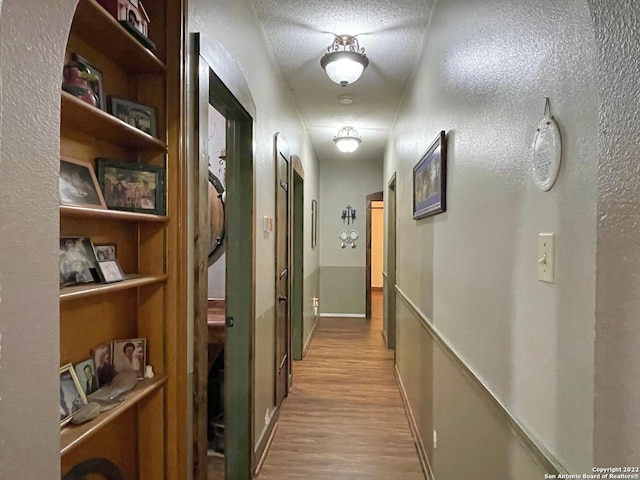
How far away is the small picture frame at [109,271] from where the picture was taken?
0.98 m

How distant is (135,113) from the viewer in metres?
1.12

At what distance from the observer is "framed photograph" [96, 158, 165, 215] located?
3.48ft

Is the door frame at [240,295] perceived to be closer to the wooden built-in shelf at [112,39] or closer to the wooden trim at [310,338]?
the wooden built-in shelf at [112,39]

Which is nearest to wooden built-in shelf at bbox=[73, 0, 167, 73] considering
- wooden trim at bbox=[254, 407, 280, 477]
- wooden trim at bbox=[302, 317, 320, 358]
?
wooden trim at bbox=[254, 407, 280, 477]

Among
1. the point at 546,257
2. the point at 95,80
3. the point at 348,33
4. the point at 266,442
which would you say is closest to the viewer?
the point at 546,257

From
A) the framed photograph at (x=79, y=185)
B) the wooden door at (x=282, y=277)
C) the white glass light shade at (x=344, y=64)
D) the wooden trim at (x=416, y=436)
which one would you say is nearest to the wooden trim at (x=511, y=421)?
the wooden trim at (x=416, y=436)

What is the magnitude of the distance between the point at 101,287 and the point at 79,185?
26cm

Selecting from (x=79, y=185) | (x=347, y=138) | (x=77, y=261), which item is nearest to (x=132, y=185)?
(x=79, y=185)

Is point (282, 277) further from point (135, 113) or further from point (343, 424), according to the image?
point (135, 113)

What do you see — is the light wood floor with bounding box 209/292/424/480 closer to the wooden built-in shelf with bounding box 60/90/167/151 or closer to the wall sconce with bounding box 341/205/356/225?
the wooden built-in shelf with bounding box 60/90/167/151

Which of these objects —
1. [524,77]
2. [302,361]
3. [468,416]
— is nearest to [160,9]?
[524,77]

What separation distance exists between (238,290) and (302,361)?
2388 millimetres

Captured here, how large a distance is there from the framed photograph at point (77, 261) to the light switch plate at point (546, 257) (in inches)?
43.4

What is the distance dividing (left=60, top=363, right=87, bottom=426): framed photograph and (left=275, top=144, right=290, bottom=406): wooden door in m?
1.93
